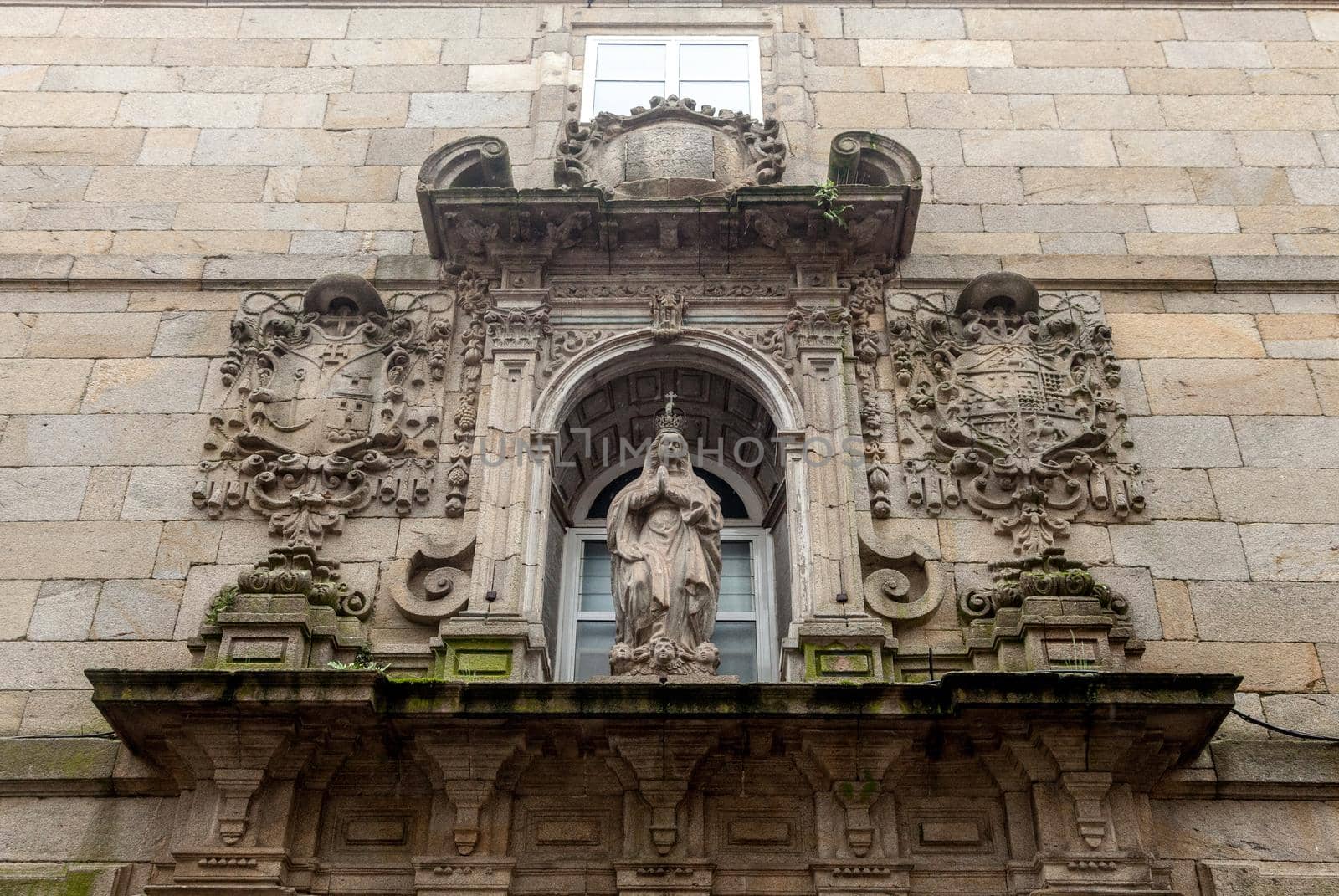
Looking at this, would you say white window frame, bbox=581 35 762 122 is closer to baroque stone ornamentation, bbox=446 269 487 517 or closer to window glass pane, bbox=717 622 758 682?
baroque stone ornamentation, bbox=446 269 487 517

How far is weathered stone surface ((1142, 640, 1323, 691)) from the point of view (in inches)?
287

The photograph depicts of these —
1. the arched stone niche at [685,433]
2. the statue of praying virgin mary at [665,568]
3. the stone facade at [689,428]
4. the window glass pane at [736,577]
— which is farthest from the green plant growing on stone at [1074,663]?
the arched stone niche at [685,433]

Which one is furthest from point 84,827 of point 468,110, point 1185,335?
point 1185,335

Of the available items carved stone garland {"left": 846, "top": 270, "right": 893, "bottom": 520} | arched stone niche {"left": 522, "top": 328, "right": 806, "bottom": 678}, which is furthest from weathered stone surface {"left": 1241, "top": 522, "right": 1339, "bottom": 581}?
arched stone niche {"left": 522, "top": 328, "right": 806, "bottom": 678}

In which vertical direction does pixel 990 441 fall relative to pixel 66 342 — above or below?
below

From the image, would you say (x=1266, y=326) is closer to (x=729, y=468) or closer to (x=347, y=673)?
(x=729, y=468)

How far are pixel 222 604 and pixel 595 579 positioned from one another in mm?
2299

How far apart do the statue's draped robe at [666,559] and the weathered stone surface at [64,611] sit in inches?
118

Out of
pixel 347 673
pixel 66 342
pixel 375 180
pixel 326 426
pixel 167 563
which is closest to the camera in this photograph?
pixel 347 673

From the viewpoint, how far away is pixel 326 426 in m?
8.31

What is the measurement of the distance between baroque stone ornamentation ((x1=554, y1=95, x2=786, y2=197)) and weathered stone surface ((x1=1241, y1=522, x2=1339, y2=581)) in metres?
3.98

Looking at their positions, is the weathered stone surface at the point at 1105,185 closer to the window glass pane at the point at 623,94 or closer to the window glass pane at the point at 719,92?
the window glass pane at the point at 719,92

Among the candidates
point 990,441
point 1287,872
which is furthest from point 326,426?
point 1287,872

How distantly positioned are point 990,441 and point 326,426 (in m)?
4.08
